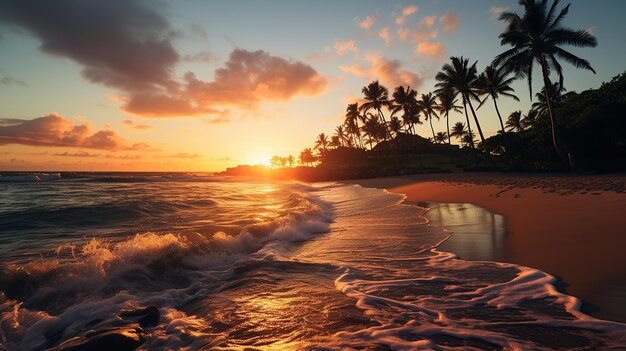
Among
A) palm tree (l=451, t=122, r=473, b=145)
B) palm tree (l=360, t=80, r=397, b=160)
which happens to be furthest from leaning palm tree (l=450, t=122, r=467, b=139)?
palm tree (l=360, t=80, r=397, b=160)

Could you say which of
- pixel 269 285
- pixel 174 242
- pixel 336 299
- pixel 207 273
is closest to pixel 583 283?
pixel 336 299

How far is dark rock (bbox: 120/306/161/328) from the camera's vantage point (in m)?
4.24

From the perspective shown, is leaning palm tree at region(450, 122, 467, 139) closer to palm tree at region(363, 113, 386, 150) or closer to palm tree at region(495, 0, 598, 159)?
palm tree at region(363, 113, 386, 150)

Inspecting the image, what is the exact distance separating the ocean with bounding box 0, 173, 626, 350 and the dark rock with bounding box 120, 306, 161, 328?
0.7 inches

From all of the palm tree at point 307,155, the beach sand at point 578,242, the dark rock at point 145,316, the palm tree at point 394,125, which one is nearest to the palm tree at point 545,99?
the palm tree at point 394,125

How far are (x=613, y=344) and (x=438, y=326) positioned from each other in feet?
5.15

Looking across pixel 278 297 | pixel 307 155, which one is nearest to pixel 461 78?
pixel 278 297

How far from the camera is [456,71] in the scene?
40500 mm

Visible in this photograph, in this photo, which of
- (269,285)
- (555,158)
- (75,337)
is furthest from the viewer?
(555,158)

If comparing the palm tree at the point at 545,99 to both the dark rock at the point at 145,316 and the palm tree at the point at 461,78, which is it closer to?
the palm tree at the point at 461,78

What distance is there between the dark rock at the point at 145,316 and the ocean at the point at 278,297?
0.06ft

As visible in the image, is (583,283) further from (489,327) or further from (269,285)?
(269,285)

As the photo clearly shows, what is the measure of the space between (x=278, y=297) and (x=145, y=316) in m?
1.90

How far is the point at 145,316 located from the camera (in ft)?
14.3
